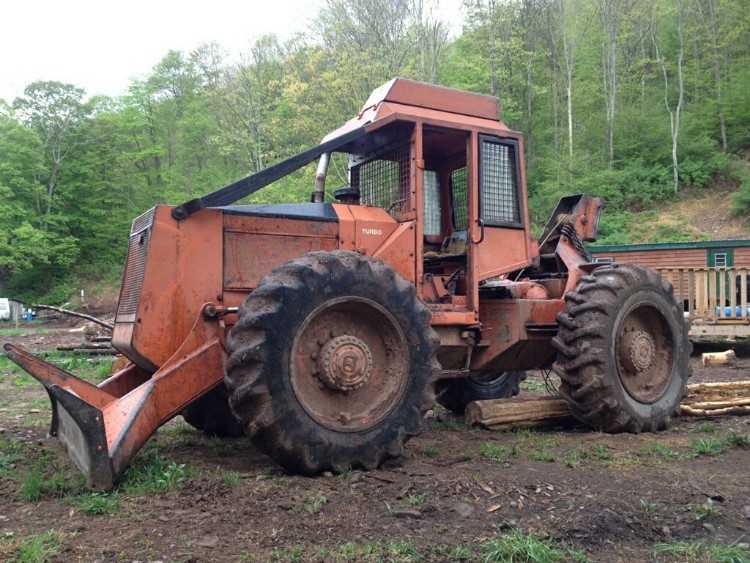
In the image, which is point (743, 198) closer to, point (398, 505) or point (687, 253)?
point (687, 253)

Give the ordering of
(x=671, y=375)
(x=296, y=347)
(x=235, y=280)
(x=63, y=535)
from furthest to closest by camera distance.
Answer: (x=671, y=375), (x=235, y=280), (x=296, y=347), (x=63, y=535)

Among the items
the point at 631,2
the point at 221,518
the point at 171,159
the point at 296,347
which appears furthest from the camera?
the point at 171,159

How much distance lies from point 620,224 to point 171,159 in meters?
31.5

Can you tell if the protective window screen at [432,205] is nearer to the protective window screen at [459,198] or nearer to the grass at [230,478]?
the protective window screen at [459,198]

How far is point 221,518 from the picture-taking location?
3.94 metres

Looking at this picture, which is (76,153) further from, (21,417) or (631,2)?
(21,417)

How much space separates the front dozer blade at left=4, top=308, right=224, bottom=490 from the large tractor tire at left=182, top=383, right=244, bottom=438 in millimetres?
881

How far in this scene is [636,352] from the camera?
7074 mm

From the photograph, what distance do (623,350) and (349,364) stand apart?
3226mm

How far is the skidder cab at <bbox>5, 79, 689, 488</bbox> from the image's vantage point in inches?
192

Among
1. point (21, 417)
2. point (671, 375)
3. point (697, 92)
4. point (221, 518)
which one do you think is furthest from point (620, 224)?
point (221, 518)

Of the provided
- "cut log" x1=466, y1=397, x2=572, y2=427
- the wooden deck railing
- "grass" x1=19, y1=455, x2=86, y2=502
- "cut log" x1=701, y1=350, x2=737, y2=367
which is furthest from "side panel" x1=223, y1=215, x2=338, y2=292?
the wooden deck railing

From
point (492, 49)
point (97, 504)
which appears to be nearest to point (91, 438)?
point (97, 504)

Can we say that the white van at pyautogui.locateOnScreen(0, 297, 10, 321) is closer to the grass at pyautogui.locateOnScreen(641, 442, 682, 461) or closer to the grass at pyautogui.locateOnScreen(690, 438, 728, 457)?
the grass at pyautogui.locateOnScreen(641, 442, 682, 461)
